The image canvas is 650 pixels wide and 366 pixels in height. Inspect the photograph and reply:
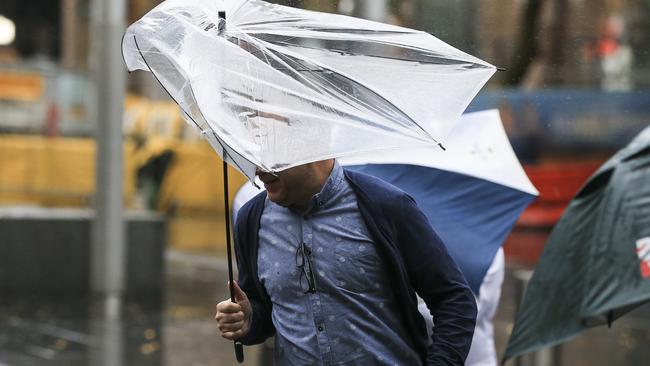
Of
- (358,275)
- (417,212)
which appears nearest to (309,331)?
(358,275)

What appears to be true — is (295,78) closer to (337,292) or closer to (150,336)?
(337,292)

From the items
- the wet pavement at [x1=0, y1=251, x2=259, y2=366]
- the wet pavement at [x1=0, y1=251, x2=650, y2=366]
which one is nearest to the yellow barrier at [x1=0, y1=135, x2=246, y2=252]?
the wet pavement at [x1=0, y1=251, x2=259, y2=366]

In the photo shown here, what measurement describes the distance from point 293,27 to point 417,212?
24.8 inches

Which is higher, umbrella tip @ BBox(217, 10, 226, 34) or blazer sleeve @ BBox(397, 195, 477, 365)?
umbrella tip @ BBox(217, 10, 226, 34)

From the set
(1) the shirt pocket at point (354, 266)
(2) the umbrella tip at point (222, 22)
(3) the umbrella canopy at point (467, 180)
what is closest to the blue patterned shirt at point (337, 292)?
(1) the shirt pocket at point (354, 266)

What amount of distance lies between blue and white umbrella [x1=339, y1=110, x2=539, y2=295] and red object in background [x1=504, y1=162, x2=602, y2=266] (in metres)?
6.15

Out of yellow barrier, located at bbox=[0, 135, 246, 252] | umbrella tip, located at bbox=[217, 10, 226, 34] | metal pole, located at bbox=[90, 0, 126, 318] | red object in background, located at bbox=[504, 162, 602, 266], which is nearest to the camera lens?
umbrella tip, located at bbox=[217, 10, 226, 34]

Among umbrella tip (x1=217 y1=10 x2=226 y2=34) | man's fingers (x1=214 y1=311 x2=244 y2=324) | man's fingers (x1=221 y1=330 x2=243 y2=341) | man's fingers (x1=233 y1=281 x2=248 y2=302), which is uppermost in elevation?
umbrella tip (x1=217 y1=10 x2=226 y2=34)

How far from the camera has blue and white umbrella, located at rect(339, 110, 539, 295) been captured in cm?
478

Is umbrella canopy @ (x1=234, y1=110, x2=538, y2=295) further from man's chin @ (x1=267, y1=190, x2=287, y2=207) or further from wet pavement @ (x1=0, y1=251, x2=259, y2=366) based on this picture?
wet pavement @ (x1=0, y1=251, x2=259, y2=366)

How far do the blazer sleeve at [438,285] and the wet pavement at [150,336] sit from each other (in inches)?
190

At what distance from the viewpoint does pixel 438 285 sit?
3.49 m

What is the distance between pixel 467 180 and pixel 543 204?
6.49 meters

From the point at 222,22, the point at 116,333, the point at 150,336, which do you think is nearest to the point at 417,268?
the point at 222,22
